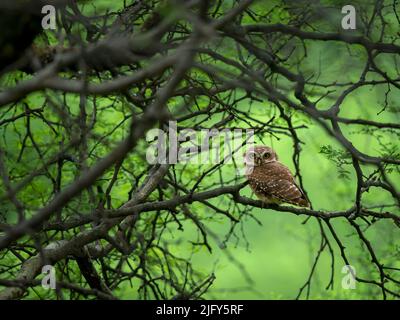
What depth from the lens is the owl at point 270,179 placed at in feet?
19.0

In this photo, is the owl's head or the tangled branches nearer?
the tangled branches

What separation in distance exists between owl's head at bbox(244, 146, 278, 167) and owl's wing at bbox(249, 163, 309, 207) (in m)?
0.28

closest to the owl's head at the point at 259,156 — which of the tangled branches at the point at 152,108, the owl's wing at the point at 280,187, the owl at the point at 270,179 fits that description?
the owl at the point at 270,179

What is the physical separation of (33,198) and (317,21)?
8.73ft

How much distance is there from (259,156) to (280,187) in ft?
2.10

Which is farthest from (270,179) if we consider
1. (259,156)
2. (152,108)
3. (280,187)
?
(152,108)

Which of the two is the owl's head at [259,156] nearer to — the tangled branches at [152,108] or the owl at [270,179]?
the owl at [270,179]

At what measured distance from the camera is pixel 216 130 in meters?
5.41

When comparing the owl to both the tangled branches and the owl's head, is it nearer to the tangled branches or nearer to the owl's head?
the owl's head

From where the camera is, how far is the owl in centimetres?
580

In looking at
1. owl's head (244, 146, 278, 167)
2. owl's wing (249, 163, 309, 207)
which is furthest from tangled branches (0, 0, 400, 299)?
owl's wing (249, 163, 309, 207)

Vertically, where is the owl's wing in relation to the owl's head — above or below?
below
